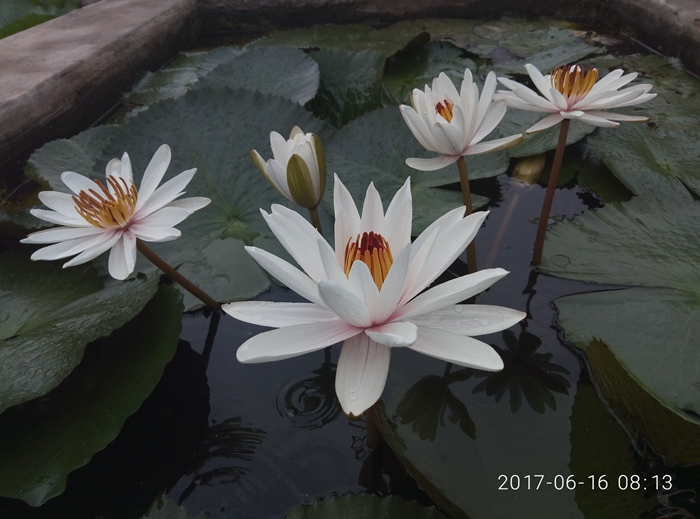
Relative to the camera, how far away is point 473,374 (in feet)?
3.81

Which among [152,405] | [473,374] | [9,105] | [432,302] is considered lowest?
[152,405]

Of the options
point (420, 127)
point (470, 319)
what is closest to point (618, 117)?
point (420, 127)

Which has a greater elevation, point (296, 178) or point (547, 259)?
point (296, 178)

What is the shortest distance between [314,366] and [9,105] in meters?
1.90

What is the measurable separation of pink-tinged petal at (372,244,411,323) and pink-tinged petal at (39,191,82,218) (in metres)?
0.95

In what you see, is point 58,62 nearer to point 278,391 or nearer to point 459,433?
point 278,391

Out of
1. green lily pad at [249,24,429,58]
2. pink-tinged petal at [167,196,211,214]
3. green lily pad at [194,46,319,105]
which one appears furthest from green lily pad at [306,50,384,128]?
pink-tinged petal at [167,196,211,214]

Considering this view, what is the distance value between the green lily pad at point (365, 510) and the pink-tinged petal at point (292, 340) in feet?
1.15

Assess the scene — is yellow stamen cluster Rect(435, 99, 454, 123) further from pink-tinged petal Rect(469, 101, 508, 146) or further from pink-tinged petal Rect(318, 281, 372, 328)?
pink-tinged petal Rect(318, 281, 372, 328)

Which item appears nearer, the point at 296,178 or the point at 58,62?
the point at 296,178

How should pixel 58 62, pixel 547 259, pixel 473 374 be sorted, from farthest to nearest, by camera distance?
pixel 58 62 → pixel 547 259 → pixel 473 374

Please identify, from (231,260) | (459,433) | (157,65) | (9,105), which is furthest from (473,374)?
(157,65)

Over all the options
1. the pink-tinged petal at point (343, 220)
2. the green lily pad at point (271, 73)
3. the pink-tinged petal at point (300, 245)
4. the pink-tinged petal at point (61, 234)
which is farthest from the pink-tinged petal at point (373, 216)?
the green lily pad at point (271, 73)

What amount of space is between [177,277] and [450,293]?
0.82 meters
